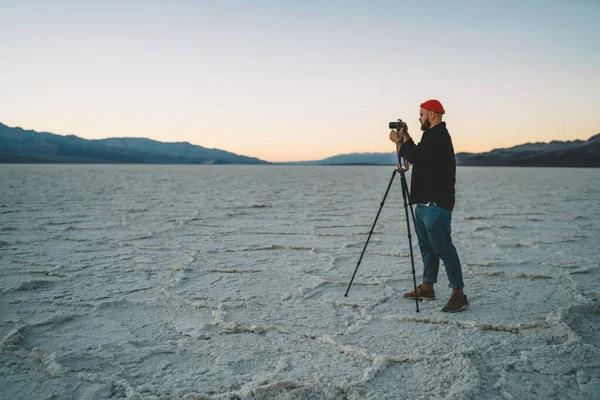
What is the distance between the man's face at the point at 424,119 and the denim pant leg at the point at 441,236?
52cm

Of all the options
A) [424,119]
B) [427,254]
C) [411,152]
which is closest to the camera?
[411,152]

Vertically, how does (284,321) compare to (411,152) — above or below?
below

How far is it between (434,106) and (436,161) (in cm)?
36

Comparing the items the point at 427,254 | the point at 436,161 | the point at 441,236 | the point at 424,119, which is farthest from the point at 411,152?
the point at 427,254

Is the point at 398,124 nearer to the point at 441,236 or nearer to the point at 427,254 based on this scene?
the point at 441,236

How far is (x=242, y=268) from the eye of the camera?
372 cm

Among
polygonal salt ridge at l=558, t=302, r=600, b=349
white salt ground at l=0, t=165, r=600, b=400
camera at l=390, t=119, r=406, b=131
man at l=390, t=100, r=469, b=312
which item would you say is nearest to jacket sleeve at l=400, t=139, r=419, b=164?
man at l=390, t=100, r=469, b=312

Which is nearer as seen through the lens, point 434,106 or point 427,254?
point 434,106

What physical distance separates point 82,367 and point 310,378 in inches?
43.6

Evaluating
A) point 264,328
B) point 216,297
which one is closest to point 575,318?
point 264,328

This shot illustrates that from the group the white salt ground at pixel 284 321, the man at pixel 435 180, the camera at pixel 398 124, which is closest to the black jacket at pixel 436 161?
the man at pixel 435 180

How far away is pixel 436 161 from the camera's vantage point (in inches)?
97.2

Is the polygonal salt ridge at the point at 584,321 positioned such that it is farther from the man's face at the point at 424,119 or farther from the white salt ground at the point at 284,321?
the man's face at the point at 424,119

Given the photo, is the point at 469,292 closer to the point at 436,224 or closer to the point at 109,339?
the point at 436,224
